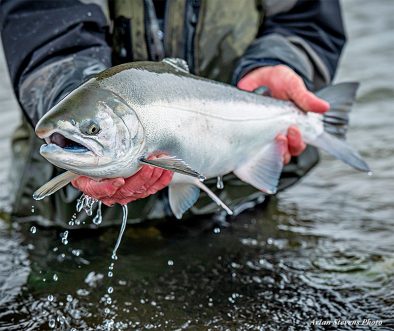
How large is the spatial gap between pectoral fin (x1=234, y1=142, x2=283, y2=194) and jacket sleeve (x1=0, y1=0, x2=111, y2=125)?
2.21 feet

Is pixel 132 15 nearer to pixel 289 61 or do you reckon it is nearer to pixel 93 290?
pixel 289 61

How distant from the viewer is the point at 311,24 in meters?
3.81

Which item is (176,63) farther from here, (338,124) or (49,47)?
(338,124)

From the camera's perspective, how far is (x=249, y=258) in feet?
11.0

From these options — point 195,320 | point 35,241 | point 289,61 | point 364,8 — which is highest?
point 289,61

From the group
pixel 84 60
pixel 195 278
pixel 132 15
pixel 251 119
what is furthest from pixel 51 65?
pixel 195 278

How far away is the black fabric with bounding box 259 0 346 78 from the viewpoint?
12.4ft

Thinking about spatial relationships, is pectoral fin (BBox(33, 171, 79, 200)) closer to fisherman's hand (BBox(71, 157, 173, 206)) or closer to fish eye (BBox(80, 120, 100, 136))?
fisherman's hand (BBox(71, 157, 173, 206))

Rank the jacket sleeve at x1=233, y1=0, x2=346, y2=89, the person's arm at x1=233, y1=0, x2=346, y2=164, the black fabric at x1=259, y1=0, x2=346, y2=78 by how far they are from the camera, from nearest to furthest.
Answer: the person's arm at x1=233, y1=0, x2=346, y2=164, the jacket sleeve at x1=233, y1=0, x2=346, y2=89, the black fabric at x1=259, y1=0, x2=346, y2=78

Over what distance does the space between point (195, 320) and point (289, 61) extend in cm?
126

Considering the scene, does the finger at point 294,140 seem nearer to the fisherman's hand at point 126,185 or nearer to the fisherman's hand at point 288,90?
the fisherman's hand at point 288,90

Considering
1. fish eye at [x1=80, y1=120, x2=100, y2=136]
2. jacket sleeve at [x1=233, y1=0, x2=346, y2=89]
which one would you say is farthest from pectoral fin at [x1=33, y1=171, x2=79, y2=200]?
jacket sleeve at [x1=233, y1=0, x2=346, y2=89]

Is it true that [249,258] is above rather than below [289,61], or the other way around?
below

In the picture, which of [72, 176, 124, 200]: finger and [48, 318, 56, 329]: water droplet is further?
[48, 318, 56, 329]: water droplet
